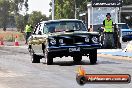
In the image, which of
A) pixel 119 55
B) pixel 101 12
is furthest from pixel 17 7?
pixel 119 55

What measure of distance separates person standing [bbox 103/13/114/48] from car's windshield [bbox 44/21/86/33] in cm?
715

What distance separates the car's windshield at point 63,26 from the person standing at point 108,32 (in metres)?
7.15

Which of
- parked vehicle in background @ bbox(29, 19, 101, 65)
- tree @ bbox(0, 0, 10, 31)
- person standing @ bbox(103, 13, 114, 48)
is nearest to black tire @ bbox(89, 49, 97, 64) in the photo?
parked vehicle in background @ bbox(29, 19, 101, 65)

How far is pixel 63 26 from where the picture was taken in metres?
20.3

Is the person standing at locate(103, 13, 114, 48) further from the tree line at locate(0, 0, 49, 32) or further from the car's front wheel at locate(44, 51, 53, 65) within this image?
the tree line at locate(0, 0, 49, 32)

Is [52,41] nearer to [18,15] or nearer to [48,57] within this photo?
[48,57]

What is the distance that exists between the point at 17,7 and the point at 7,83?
134731 millimetres

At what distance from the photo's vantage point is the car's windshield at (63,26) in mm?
20234

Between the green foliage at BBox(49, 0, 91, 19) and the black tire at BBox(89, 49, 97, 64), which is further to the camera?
the green foliage at BBox(49, 0, 91, 19)

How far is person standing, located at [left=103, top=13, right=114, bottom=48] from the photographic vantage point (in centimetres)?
2778

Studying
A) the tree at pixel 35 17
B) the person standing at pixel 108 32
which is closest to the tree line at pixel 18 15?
A: the tree at pixel 35 17

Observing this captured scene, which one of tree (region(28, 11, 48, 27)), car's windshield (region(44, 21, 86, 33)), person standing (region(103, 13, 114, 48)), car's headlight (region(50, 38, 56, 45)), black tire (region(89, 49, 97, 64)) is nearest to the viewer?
car's headlight (region(50, 38, 56, 45))

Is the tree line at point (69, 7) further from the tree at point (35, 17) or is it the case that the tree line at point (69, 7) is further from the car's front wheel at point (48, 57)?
the car's front wheel at point (48, 57)

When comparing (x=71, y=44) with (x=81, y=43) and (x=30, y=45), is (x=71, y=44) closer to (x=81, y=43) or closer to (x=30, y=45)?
(x=81, y=43)
